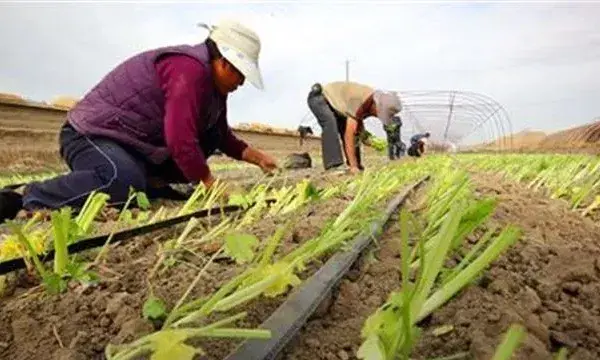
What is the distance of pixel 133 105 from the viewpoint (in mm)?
4180

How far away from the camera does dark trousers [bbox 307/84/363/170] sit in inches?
345

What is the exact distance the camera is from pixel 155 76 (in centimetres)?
414

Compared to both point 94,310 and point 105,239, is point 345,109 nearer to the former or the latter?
point 105,239

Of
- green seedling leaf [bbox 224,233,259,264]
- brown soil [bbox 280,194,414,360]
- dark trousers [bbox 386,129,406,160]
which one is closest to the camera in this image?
brown soil [bbox 280,194,414,360]

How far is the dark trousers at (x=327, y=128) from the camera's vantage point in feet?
28.7

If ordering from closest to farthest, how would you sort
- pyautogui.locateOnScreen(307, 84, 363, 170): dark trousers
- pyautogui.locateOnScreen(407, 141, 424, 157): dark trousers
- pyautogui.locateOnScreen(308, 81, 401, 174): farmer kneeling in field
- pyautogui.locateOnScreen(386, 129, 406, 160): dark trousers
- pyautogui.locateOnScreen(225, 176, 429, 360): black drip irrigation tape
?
pyautogui.locateOnScreen(225, 176, 429, 360): black drip irrigation tape < pyautogui.locateOnScreen(308, 81, 401, 174): farmer kneeling in field < pyautogui.locateOnScreen(307, 84, 363, 170): dark trousers < pyautogui.locateOnScreen(386, 129, 406, 160): dark trousers < pyautogui.locateOnScreen(407, 141, 424, 157): dark trousers

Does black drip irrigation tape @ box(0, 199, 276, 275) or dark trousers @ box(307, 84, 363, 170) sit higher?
black drip irrigation tape @ box(0, 199, 276, 275)

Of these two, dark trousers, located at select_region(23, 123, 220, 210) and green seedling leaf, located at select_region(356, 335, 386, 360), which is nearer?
green seedling leaf, located at select_region(356, 335, 386, 360)

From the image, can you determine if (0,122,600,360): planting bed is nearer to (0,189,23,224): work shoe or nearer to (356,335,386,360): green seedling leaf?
(356,335,386,360): green seedling leaf

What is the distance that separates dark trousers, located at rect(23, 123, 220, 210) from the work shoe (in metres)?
0.07

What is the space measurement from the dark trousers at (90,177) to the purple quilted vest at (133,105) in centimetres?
8

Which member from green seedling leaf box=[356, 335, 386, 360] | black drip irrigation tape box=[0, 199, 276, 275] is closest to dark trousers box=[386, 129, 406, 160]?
black drip irrigation tape box=[0, 199, 276, 275]

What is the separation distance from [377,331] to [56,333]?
31.9 inches

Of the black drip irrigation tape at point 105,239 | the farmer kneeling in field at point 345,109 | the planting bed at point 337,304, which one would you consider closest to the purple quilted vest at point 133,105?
the black drip irrigation tape at point 105,239
